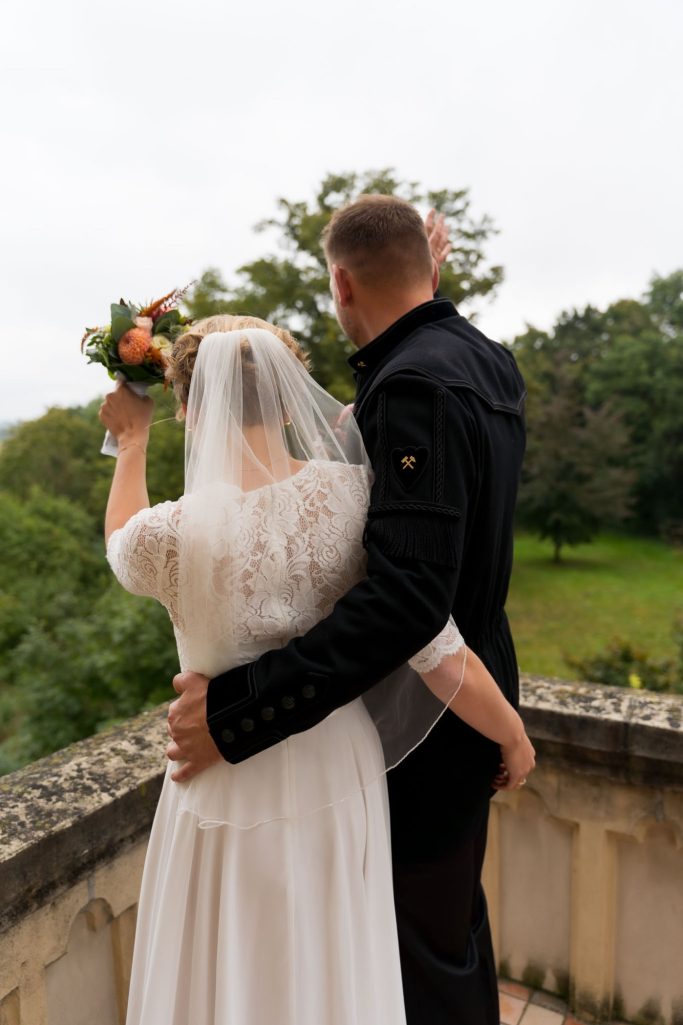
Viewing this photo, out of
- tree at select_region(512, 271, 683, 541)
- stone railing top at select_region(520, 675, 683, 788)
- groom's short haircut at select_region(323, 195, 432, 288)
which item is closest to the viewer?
groom's short haircut at select_region(323, 195, 432, 288)

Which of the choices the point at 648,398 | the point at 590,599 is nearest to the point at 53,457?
the point at 590,599

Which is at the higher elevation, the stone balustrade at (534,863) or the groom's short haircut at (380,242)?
the groom's short haircut at (380,242)

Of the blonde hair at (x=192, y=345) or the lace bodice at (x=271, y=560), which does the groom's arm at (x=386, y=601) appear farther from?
the blonde hair at (x=192, y=345)

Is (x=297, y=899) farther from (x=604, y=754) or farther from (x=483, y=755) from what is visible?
(x=604, y=754)

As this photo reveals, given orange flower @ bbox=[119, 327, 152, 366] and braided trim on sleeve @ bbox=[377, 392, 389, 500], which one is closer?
braided trim on sleeve @ bbox=[377, 392, 389, 500]

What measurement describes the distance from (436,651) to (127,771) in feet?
3.25

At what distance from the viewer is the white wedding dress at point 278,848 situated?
137 cm

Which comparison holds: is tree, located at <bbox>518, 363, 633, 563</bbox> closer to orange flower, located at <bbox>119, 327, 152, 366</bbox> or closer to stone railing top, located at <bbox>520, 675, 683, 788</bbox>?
stone railing top, located at <bbox>520, 675, 683, 788</bbox>

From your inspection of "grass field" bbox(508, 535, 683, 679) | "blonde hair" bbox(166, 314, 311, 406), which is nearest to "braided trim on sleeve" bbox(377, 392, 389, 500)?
"blonde hair" bbox(166, 314, 311, 406)

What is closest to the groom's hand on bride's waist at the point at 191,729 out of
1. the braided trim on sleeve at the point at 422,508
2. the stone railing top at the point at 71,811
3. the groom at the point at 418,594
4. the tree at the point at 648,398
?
the groom at the point at 418,594

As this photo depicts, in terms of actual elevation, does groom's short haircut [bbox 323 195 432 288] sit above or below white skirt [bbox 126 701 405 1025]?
→ above

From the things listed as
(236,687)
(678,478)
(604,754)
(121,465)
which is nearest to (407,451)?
(236,687)

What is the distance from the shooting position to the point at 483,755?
1.65 metres

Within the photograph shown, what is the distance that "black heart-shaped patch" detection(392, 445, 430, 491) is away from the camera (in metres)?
1.32
